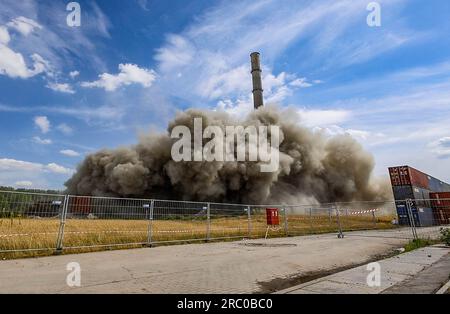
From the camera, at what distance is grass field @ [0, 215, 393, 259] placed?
6.87 m

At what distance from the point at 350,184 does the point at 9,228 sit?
47.5 metres

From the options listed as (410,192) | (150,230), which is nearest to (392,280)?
(150,230)

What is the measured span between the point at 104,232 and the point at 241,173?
1248 inches

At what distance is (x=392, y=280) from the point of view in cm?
468

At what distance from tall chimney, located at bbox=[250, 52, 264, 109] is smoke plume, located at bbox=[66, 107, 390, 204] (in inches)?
100

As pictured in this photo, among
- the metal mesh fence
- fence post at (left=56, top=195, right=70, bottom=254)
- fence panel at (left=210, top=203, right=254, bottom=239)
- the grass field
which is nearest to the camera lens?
the grass field

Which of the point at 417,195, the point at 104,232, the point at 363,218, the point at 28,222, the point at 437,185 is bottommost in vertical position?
the point at 104,232

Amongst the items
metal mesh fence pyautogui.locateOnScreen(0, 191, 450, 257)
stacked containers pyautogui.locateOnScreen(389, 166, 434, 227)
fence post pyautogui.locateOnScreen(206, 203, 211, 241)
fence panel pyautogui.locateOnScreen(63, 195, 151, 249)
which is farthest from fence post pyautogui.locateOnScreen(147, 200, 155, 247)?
stacked containers pyautogui.locateOnScreen(389, 166, 434, 227)

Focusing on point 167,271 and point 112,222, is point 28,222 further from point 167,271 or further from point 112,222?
point 167,271

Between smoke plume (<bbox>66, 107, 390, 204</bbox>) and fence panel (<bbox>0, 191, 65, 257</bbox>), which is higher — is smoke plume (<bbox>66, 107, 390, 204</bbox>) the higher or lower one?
the higher one

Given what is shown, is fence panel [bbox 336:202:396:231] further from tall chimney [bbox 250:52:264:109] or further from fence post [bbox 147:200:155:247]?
tall chimney [bbox 250:52:264:109]

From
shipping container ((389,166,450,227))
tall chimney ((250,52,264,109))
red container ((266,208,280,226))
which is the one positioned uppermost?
tall chimney ((250,52,264,109))

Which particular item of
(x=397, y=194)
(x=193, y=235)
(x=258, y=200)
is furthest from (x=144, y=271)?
(x=258, y=200)
